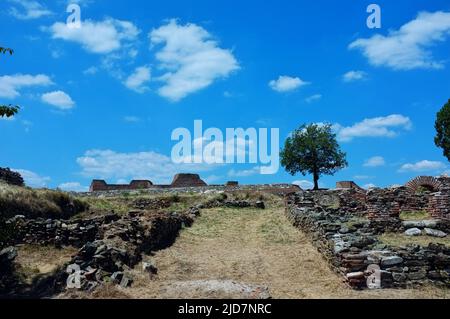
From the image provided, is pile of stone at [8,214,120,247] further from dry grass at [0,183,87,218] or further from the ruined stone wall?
the ruined stone wall

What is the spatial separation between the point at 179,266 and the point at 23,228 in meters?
6.17

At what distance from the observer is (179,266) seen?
14.5 meters

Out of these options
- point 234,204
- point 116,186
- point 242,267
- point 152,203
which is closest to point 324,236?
point 242,267

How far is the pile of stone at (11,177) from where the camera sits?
95.6ft

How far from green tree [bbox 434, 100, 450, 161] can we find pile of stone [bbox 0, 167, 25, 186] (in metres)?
38.9

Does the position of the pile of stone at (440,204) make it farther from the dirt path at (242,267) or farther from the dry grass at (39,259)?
the dry grass at (39,259)

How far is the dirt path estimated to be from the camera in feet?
37.4

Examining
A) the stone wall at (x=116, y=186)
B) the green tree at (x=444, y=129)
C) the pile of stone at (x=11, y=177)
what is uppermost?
the green tree at (x=444, y=129)

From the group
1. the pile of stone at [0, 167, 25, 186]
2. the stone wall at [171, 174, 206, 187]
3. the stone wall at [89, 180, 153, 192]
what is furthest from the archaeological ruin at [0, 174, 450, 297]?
the stone wall at [89, 180, 153, 192]

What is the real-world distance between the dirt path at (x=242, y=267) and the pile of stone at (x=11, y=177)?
13083mm

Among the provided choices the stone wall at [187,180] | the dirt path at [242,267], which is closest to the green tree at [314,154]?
the stone wall at [187,180]

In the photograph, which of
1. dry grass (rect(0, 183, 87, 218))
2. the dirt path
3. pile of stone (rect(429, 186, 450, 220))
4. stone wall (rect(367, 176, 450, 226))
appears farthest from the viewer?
stone wall (rect(367, 176, 450, 226))

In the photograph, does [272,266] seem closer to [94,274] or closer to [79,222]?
[94,274]
